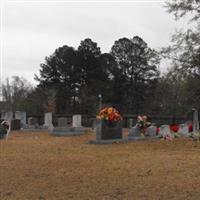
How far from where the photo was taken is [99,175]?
12.8 metres

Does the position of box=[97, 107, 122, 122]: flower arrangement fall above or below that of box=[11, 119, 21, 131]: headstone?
above

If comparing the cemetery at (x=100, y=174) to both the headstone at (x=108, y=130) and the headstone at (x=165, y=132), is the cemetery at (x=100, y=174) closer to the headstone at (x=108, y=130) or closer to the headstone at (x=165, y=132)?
the headstone at (x=108, y=130)

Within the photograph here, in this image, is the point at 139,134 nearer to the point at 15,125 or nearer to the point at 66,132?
the point at 66,132

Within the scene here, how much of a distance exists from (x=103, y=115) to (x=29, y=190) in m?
15.5

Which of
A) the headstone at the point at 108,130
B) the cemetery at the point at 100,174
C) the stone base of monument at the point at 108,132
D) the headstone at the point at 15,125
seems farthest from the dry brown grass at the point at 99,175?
the headstone at the point at 15,125

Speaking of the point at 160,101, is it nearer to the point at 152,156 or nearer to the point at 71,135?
the point at 71,135

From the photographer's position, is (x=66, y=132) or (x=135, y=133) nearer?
(x=135, y=133)

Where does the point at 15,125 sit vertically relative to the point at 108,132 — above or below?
above

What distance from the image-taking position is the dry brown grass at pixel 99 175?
33.9ft

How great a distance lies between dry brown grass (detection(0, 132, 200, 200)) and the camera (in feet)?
33.9

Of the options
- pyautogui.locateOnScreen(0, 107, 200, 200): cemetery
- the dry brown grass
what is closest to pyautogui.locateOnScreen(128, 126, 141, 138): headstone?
pyautogui.locateOnScreen(0, 107, 200, 200): cemetery

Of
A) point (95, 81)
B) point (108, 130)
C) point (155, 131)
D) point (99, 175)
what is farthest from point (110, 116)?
point (95, 81)

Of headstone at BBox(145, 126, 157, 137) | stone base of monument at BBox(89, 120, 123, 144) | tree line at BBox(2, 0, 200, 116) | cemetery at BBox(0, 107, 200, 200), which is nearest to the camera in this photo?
cemetery at BBox(0, 107, 200, 200)

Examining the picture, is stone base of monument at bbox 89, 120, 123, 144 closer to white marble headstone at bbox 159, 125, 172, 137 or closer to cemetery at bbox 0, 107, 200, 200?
white marble headstone at bbox 159, 125, 172, 137
